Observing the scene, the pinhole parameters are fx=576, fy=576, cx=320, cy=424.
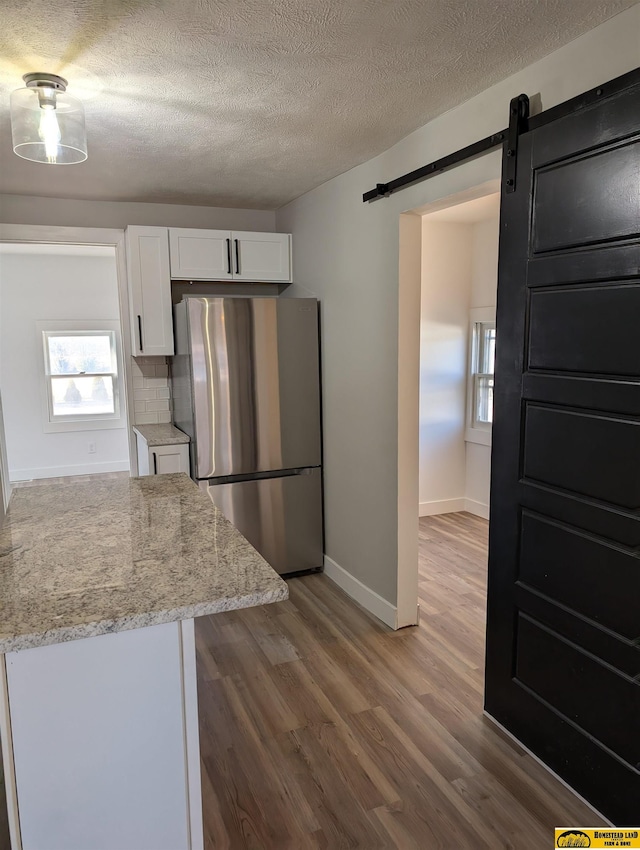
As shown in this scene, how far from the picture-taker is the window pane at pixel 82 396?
663cm

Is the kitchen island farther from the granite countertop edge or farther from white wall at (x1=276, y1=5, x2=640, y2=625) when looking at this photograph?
white wall at (x1=276, y1=5, x2=640, y2=625)

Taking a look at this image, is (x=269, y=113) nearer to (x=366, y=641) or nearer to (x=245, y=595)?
(x=245, y=595)

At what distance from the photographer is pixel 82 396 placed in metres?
6.74

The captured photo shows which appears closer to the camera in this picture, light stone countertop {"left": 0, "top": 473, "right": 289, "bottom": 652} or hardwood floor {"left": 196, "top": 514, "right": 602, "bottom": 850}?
light stone countertop {"left": 0, "top": 473, "right": 289, "bottom": 652}

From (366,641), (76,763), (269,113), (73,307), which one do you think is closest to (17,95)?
(269,113)

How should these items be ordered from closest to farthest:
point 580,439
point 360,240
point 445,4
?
point 445,4 → point 580,439 → point 360,240

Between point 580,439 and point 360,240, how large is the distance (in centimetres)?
178

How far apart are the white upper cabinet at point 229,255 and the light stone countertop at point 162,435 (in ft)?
3.22

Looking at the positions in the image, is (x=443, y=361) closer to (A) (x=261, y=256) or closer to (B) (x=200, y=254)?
(A) (x=261, y=256)

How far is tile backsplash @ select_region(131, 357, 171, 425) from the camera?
13.0 ft

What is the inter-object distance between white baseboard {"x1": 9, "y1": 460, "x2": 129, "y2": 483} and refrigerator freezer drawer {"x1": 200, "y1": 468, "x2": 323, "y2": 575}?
3.77 m

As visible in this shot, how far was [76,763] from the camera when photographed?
124 centimetres
